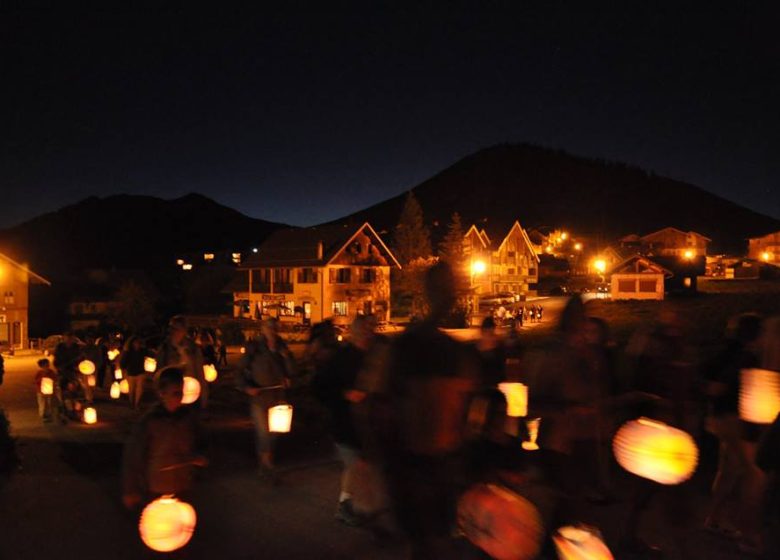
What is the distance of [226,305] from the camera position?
7081 cm

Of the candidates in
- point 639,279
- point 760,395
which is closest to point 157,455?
point 760,395

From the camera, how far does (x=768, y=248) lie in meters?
95.4

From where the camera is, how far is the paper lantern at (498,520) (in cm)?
413

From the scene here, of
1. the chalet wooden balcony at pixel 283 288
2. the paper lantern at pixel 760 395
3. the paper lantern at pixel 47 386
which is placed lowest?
the paper lantern at pixel 47 386

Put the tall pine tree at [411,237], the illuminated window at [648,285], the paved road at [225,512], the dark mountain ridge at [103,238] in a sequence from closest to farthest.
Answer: the paved road at [225,512] → the illuminated window at [648,285] → the tall pine tree at [411,237] → the dark mountain ridge at [103,238]

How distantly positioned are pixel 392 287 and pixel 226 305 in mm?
19935

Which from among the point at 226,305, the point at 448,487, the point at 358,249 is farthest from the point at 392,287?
the point at 448,487

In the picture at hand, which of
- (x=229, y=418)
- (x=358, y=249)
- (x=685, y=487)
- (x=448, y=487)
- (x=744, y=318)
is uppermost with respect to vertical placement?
(x=358, y=249)

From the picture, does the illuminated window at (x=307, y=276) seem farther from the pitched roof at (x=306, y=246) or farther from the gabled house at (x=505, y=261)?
the gabled house at (x=505, y=261)

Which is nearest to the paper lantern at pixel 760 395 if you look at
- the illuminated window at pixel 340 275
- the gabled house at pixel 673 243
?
the illuminated window at pixel 340 275

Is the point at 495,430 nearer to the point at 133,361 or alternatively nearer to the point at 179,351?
the point at 179,351

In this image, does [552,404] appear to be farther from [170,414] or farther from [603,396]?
[170,414]

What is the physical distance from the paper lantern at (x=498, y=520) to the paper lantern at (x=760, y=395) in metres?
2.41

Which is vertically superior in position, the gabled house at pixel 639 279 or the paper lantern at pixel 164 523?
the gabled house at pixel 639 279
